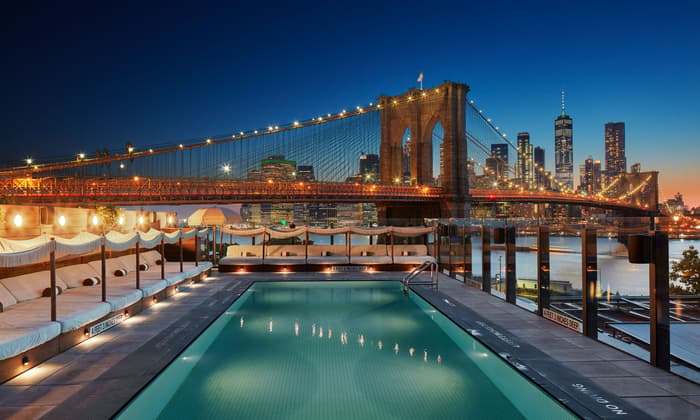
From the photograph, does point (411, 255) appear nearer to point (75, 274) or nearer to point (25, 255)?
point (75, 274)

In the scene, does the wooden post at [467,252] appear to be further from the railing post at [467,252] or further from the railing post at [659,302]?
the railing post at [659,302]

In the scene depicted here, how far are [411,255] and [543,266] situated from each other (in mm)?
7981

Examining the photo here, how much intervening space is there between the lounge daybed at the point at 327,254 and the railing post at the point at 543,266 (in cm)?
776

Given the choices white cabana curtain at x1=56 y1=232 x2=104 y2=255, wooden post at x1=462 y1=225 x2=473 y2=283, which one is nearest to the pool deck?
white cabana curtain at x1=56 y1=232 x2=104 y2=255

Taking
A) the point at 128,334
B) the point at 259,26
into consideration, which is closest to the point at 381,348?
the point at 128,334

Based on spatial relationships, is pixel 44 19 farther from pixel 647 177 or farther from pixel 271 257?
pixel 647 177

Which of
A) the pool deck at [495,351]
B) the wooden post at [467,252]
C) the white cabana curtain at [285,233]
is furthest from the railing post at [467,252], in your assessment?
the white cabana curtain at [285,233]

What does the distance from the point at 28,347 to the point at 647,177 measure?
291 ft

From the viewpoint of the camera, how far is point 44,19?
44656 millimetres

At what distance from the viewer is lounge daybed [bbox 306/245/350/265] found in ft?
48.5

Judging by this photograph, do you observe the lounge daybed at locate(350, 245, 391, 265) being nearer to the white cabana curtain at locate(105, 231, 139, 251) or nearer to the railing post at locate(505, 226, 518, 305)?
the railing post at locate(505, 226, 518, 305)

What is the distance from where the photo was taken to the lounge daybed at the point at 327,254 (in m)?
14.8

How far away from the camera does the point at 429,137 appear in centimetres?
4131

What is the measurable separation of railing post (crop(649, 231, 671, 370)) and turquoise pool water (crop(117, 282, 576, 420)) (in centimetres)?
165
